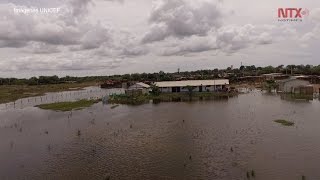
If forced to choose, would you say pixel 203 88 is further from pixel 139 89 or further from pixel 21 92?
pixel 21 92

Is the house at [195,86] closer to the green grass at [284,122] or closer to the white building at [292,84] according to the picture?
the white building at [292,84]

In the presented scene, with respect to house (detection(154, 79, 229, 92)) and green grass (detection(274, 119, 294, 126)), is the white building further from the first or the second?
green grass (detection(274, 119, 294, 126))

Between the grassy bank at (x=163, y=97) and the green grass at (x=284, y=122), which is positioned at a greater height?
the grassy bank at (x=163, y=97)

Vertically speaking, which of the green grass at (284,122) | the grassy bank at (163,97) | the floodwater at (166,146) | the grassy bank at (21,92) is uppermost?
the grassy bank at (21,92)

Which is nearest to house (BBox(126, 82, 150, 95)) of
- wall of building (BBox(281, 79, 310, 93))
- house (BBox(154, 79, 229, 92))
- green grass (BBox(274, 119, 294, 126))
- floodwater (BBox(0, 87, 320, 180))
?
house (BBox(154, 79, 229, 92))

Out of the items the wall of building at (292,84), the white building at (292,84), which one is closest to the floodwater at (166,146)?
the white building at (292,84)
